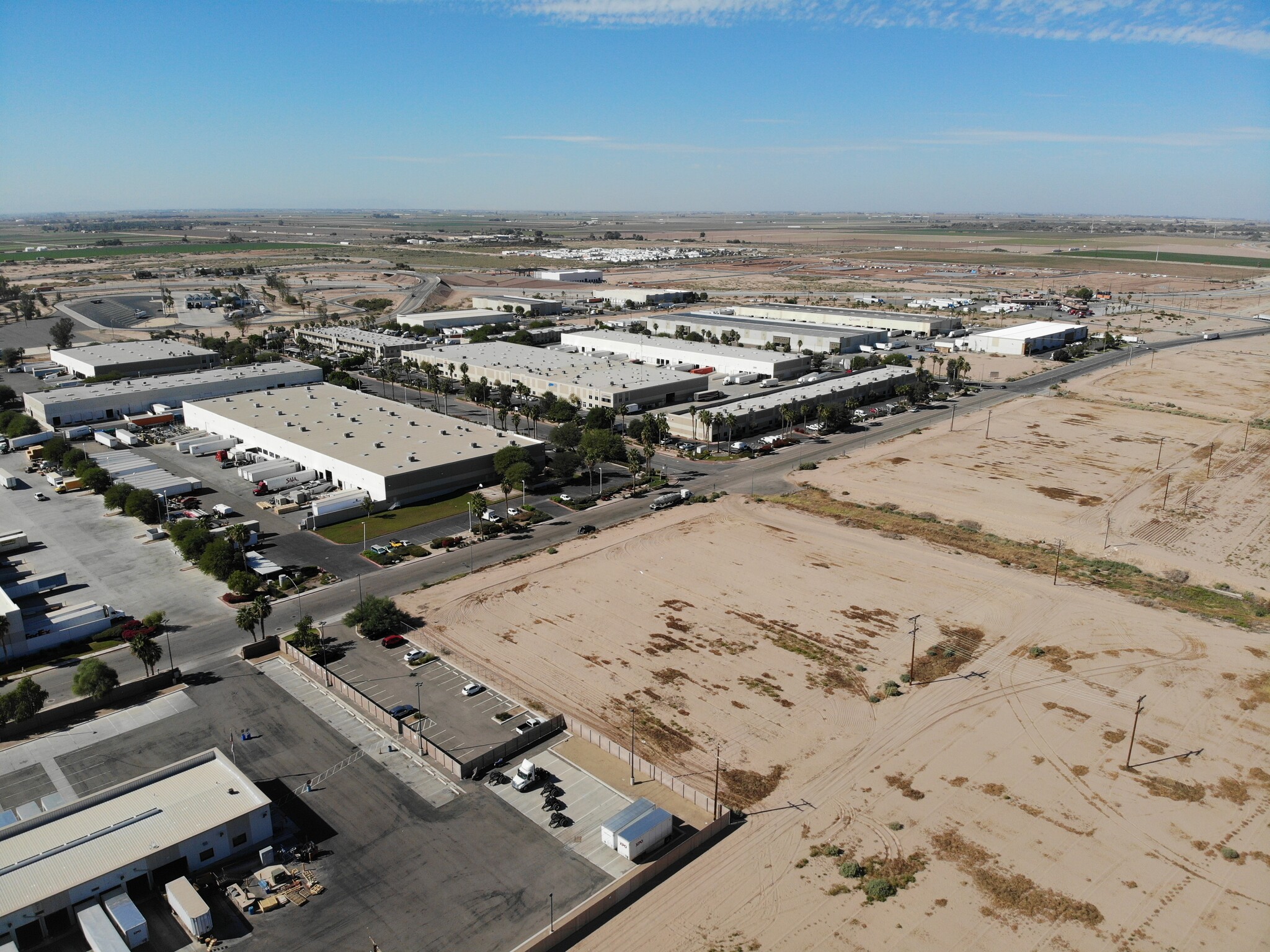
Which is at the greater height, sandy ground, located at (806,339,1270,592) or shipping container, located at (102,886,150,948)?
Result: sandy ground, located at (806,339,1270,592)

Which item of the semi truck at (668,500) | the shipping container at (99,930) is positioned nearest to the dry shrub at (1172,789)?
the shipping container at (99,930)

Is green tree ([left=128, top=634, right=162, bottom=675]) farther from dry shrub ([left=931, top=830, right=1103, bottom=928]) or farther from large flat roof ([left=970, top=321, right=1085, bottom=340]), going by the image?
large flat roof ([left=970, top=321, right=1085, bottom=340])

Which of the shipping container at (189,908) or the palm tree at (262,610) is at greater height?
the palm tree at (262,610)

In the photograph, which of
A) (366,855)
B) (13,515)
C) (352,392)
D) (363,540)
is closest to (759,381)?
(352,392)

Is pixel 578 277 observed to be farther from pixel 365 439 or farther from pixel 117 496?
pixel 117 496

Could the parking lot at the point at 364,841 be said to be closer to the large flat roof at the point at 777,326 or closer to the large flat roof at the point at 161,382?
the large flat roof at the point at 161,382

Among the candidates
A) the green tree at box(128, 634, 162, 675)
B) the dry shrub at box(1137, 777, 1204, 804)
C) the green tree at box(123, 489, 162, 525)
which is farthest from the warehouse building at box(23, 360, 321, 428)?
the dry shrub at box(1137, 777, 1204, 804)

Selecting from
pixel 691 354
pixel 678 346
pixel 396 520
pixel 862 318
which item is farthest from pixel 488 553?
pixel 862 318
